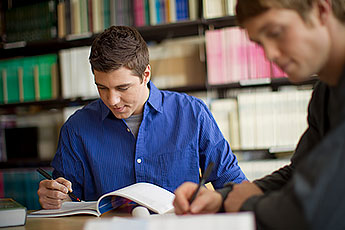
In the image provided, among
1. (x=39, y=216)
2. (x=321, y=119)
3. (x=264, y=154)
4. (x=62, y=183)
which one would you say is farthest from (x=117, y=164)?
(x=264, y=154)

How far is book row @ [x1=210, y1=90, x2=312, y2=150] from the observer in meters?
2.26

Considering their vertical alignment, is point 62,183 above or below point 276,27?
below

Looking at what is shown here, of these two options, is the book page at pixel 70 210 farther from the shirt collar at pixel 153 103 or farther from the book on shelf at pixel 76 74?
the book on shelf at pixel 76 74

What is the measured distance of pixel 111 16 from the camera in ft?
8.33

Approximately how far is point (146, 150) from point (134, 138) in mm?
68

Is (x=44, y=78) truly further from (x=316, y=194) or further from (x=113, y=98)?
(x=316, y=194)

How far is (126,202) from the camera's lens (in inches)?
48.9

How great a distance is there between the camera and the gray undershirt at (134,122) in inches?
61.9

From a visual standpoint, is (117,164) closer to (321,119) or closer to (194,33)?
(321,119)

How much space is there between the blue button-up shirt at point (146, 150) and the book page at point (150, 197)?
0.29 m

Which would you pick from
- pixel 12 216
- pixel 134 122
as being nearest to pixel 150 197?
pixel 12 216

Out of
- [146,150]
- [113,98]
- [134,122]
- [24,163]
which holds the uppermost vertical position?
[113,98]

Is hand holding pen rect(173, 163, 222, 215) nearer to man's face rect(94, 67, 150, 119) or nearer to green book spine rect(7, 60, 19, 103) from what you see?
man's face rect(94, 67, 150, 119)

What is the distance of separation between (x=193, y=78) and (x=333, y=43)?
5.62 ft
